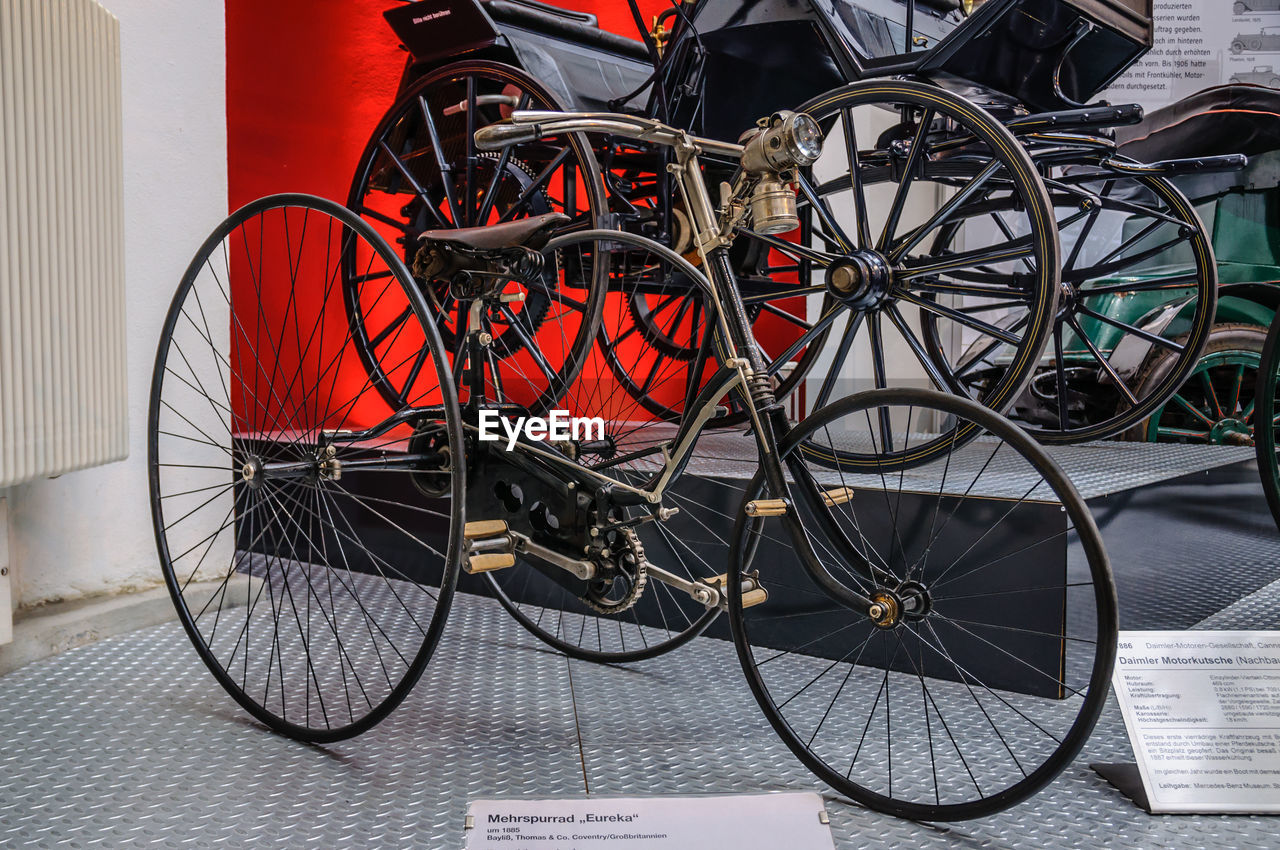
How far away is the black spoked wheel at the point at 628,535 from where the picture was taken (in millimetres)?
1540

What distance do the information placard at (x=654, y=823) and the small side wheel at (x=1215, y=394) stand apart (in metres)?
2.29

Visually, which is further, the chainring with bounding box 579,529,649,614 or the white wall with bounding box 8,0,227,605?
the white wall with bounding box 8,0,227,605

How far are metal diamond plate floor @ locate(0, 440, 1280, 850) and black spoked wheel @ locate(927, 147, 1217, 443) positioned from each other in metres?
0.41

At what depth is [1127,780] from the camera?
1.34 meters

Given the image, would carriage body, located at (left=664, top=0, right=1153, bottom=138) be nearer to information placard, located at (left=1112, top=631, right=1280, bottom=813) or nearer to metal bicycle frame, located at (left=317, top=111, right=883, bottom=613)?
metal bicycle frame, located at (left=317, top=111, right=883, bottom=613)

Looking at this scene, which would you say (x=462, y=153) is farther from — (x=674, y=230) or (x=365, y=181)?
(x=674, y=230)

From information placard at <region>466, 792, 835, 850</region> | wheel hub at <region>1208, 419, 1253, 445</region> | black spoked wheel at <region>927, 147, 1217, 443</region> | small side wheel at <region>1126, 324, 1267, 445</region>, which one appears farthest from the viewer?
wheel hub at <region>1208, 419, 1253, 445</region>

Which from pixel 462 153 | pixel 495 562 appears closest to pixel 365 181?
pixel 462 153

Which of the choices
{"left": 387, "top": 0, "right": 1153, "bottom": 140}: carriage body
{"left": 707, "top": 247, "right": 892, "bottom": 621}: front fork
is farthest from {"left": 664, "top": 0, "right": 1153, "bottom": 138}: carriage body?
{"left": 707, "top": 247, "right": 892, "bottom": 621}: front fork

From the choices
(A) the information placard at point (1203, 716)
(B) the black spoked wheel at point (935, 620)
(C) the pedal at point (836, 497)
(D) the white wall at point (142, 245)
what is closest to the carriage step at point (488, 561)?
(B) the black spoked wheel at point (935, 620)

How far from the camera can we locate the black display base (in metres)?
1.28

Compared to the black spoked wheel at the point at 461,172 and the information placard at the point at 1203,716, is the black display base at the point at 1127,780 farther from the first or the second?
the black spoked wheel at the point at 461,172

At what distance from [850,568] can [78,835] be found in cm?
113

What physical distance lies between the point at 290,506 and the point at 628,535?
4.91 feet
